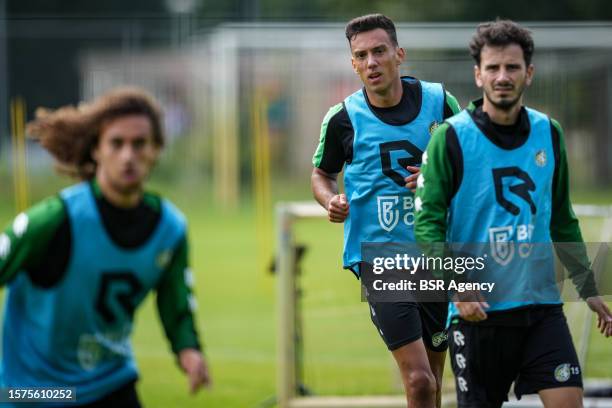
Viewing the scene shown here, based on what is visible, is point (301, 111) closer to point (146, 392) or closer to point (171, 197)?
point (171, 197)

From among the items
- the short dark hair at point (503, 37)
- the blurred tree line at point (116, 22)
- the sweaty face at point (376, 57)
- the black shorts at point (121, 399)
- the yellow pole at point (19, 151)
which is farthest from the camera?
the blurred tree line at point (116, 22)

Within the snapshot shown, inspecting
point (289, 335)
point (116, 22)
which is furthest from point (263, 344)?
point (116, 22)

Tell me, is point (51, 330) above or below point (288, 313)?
above

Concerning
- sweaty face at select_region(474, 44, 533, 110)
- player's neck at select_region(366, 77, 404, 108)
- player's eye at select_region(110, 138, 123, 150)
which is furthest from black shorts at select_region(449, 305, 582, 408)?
player's eye at select_region(110, 138, 123, 150)

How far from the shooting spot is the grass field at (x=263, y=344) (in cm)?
1101

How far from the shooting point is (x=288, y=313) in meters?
9.65

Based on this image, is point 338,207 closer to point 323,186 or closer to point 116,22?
point 323,186

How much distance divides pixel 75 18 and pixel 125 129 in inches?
1149

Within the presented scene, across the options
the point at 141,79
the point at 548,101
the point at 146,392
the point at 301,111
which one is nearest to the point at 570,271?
the point at 146,392

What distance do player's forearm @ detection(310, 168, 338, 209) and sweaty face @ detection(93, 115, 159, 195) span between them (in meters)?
0.88

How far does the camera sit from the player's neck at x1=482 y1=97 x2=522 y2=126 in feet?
17.6

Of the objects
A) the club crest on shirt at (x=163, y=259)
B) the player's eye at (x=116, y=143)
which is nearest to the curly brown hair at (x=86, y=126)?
the player's eye at (x=116, y=143)

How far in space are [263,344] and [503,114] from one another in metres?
8.99

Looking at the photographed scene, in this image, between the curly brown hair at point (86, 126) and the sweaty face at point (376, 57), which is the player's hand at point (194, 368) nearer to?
the curly brown hair at point (86, 126)
